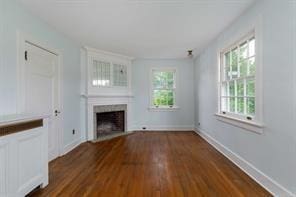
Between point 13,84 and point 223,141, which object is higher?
point 13,84

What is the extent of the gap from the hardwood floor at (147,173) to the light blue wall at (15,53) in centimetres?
105

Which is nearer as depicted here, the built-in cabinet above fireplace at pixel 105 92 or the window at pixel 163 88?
the built-in cabinet above fireplace at pixel 105 92

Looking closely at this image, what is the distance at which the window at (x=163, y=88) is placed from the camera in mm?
6453

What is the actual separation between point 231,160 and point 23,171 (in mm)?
3161

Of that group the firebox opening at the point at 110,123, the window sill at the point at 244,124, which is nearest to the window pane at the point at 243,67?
A: the window sill at the point at 244,124

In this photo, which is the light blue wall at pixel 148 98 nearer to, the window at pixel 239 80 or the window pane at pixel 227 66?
the window at pixel 239 80

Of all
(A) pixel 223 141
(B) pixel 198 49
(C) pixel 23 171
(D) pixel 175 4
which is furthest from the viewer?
(B) pixel 198 49

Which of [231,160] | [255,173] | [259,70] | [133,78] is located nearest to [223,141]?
[231,160]

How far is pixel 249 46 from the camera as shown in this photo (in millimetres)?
2857

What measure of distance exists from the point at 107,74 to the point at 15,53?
2997 millimetres

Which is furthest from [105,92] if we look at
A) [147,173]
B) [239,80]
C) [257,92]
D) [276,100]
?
[276,100]

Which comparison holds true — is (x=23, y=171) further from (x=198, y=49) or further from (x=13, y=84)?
(x=198, y=49)

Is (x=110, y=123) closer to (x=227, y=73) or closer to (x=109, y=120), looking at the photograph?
(x=109, y=120)

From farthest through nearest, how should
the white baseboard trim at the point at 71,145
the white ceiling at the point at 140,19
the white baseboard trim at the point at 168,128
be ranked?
the white baseboard trim at the point at 168,128, the white baseboard trim at the point at 71,145, the white ceiling at the point at 140,19
